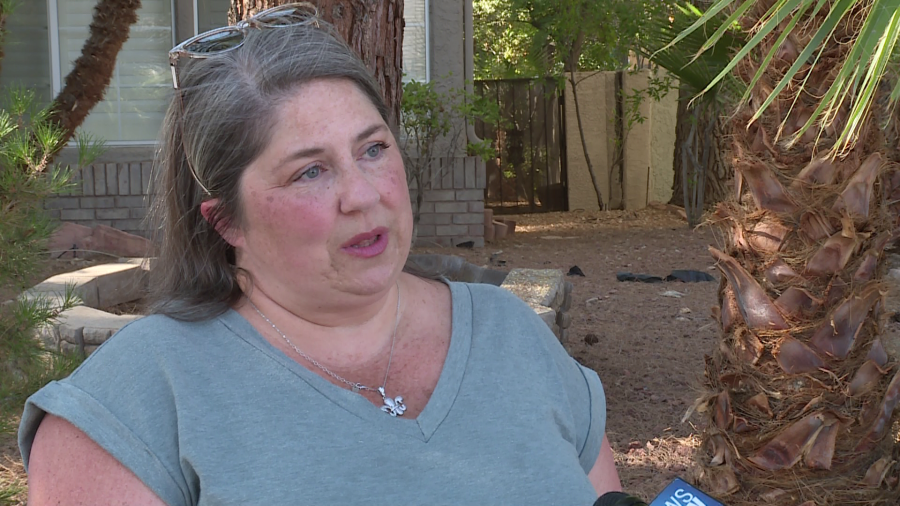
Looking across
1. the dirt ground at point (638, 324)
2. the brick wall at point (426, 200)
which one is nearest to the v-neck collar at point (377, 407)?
the dirt ground at point (638, 324)

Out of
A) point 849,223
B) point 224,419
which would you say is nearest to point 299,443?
point 224,419

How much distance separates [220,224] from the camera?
1672 millimetres

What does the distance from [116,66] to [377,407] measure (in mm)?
7704

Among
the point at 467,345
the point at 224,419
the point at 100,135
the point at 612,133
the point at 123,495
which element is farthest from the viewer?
the point at 612,133

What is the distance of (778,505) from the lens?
281 cm

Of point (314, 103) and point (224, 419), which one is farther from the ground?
point (314, 103)

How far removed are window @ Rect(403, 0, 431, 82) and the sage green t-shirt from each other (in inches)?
279

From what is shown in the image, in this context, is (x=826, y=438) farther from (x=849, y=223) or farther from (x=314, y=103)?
(x=314, y=103)

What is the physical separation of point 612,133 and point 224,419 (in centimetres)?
1180

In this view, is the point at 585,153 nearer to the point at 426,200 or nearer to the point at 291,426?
the point at 426,200

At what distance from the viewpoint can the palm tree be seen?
2.55 metres

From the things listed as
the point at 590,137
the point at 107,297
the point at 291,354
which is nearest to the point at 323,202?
the point at 291,354

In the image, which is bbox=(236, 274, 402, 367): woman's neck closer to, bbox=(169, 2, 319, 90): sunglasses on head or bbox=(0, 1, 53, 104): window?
bbox=(169, 2, 319, 90): sunglasses on head

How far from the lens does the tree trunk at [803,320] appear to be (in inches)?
101
